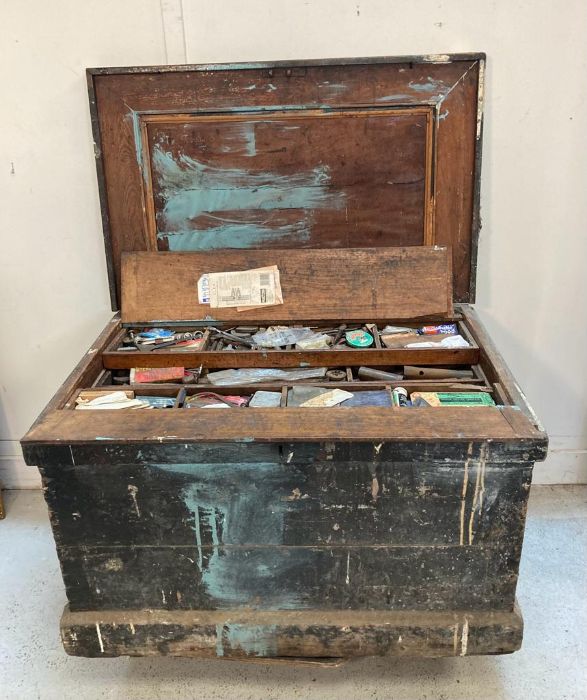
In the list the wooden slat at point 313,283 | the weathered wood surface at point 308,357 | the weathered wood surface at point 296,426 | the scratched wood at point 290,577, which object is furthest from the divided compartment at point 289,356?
the scratched wood at point 290,577

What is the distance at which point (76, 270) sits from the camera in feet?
7.27

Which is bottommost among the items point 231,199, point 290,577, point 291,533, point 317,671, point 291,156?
point 317,671

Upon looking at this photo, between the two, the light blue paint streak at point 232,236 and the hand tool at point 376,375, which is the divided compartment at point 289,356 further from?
the light blue paint streak at point 232,236

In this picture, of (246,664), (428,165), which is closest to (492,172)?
(428,165)

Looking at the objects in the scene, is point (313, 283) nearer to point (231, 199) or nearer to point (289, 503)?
point (231, 199)

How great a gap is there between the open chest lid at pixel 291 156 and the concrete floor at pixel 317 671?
42.7 inches

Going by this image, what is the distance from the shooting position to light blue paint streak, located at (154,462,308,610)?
134cm

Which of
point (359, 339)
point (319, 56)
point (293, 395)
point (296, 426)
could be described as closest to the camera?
point (296, 426)

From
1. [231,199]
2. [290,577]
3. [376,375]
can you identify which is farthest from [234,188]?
[290,577]

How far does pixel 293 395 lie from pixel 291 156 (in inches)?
35.0

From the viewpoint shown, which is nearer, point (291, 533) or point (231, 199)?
point (291, 533)

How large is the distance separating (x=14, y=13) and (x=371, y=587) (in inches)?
80.7

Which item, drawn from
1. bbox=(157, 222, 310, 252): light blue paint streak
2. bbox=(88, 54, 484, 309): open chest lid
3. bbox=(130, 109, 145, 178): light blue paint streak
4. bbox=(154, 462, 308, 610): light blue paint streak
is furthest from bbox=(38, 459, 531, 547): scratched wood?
bbox=(130, 109, 145, 178): light blue paint streak

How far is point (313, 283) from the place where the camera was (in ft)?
6.44
